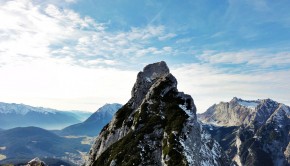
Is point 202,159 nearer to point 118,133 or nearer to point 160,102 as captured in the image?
point 160,102

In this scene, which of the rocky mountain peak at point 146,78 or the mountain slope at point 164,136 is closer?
the mountain slope at point 164,136

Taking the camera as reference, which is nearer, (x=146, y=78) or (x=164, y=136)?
(x=164, y=136)

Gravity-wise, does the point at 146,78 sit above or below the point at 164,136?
above

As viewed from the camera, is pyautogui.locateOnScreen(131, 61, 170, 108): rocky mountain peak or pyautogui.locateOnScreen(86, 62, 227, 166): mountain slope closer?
pyautogui.locateOnScreen(86, 62, 227, 166): mountain slope

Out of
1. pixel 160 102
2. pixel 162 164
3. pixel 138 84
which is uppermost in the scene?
pixel 138 84

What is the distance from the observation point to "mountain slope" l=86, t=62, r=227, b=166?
76.7m

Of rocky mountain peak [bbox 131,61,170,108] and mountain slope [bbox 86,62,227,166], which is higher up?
rocky mountain peak [bbox 131,61,170,108]

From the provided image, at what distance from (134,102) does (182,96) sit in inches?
1159

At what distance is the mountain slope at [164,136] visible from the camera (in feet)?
252

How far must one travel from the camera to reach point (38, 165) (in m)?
71.3

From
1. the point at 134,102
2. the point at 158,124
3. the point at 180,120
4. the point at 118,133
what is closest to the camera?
the point at 180,120

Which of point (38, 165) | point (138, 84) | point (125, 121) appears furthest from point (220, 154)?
point (138, 84)

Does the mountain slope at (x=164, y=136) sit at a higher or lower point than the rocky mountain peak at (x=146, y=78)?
lower

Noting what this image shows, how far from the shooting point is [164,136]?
278 ft
